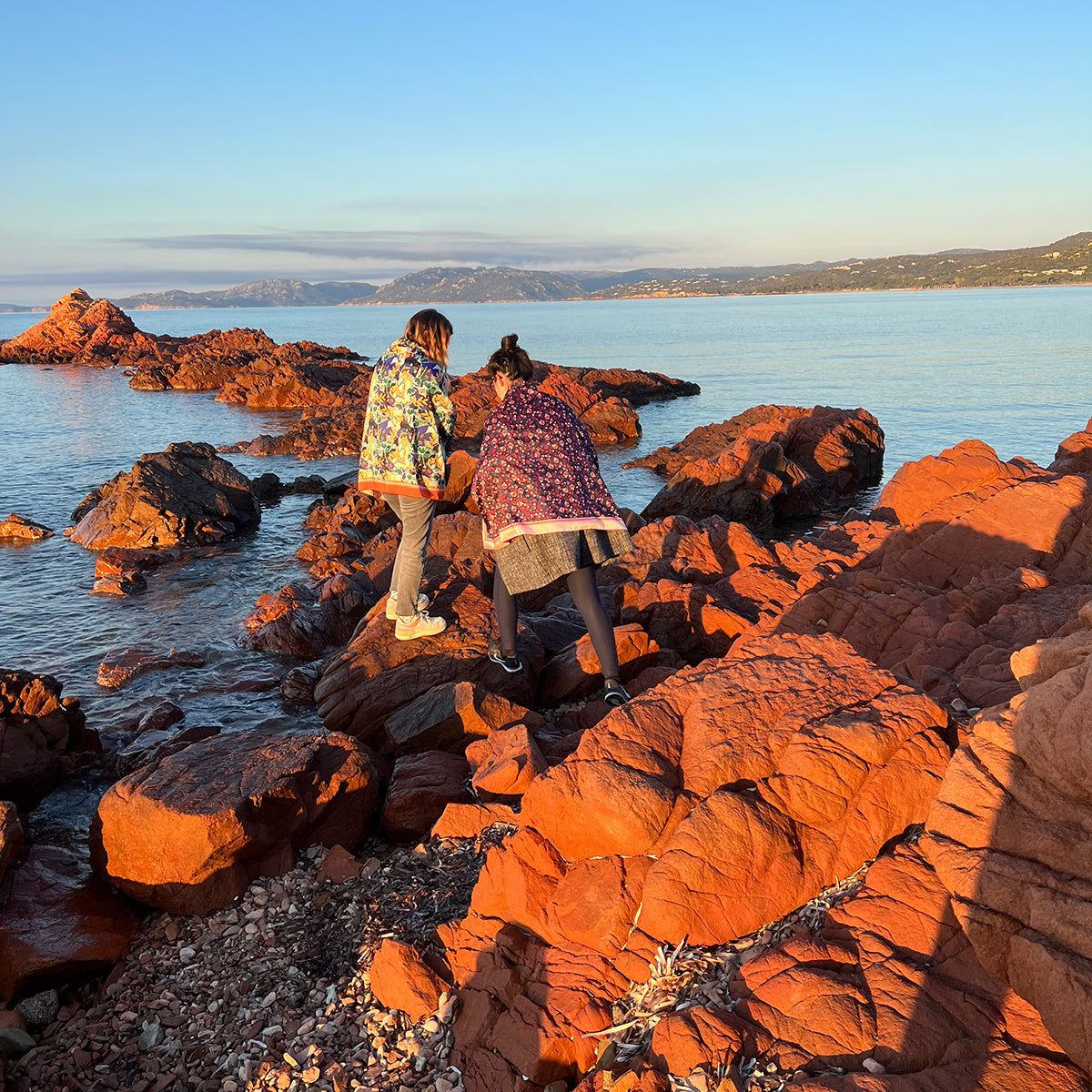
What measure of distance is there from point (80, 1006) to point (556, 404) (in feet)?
15.3

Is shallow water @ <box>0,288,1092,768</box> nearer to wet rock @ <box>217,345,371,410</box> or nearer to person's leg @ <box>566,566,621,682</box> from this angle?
wet rock @ <box>217,345,371,410</box>

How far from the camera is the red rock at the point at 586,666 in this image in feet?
23.8

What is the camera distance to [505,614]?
6789mm

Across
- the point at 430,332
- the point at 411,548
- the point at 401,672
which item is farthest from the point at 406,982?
the point at 430,332

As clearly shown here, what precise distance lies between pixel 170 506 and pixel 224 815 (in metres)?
12.9

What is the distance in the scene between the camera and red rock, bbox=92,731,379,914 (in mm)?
5012

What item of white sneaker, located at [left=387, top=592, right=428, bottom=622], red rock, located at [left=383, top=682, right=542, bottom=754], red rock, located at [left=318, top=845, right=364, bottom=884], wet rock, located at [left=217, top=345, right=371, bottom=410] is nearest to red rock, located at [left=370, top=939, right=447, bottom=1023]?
red rock, located at [left=318, top=845, right=364, bottom=884]

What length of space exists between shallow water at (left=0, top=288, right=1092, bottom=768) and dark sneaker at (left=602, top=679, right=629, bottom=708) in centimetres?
343

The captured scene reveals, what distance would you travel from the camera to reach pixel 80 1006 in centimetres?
448

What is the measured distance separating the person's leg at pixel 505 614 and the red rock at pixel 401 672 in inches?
16.1

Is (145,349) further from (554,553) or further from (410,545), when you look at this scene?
(554,553)

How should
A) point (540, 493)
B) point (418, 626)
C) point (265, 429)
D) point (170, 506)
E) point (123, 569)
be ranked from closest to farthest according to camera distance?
point (540, 493), point (418, 626), point (123, 569), point (170, 506), point (265, 429)

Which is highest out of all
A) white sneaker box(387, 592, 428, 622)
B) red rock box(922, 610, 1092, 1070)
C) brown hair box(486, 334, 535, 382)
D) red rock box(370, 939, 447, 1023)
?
brown hair box(486, 334, 535, 382)

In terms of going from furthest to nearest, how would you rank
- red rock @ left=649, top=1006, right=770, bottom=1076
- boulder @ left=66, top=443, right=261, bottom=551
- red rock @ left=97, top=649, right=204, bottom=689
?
1. boulder @ left=66, top=443, right=261, bottom=551
2. red rock @ left=97, top=649, right=204, bottom=689
3. red rock @ left=649, top=1006, right=770, bottom=1076
